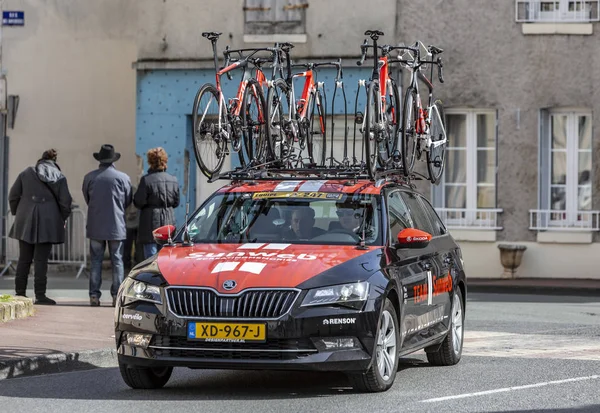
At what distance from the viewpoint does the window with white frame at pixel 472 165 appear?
25.3m

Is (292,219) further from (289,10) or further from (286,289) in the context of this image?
(289,10)

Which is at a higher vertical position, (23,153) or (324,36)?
(324,36)

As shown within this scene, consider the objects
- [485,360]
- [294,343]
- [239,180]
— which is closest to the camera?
[294,343]

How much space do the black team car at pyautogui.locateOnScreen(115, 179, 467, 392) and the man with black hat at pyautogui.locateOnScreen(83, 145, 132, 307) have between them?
18.7 ft

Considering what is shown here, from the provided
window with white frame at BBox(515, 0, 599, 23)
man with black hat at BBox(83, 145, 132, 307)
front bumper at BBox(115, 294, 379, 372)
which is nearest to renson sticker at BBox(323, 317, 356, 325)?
front bumper at BBox(115, 294, 379, 372)

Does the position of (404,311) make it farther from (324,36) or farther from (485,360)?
(324,36)

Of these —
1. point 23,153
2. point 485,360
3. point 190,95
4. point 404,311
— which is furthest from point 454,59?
point 404,311

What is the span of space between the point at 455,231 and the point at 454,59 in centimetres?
304

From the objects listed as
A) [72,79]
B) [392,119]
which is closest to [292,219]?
[392,119]

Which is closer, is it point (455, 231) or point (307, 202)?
point (307, 202)

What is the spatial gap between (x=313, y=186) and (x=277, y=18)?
1494cm

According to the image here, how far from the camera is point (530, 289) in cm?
2305

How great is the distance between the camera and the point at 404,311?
34.0ft

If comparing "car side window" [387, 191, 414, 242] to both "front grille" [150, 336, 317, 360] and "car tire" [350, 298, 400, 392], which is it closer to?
"car tire" [350, 298, 400, 392]
